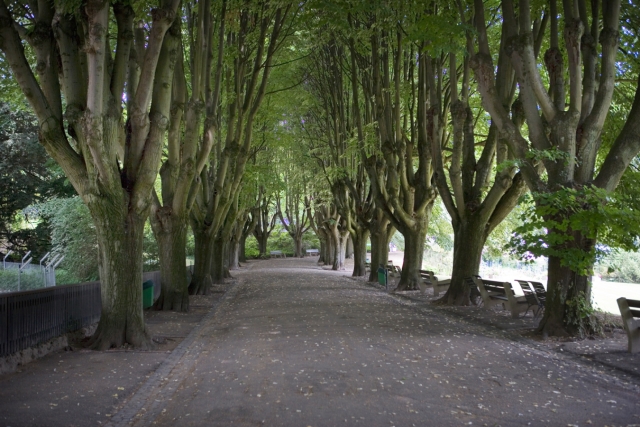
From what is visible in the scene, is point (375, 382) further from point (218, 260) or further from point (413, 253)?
point (218, 260)

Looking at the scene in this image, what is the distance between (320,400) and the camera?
20.2 feet

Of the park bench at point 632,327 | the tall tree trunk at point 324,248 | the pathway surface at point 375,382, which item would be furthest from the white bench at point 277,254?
the park bench at point 632,327

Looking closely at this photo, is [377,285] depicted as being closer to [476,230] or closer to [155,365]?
[476,230]

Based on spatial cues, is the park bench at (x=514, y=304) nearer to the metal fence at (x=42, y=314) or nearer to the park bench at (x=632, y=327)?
the park bench at (x=632, y=327)

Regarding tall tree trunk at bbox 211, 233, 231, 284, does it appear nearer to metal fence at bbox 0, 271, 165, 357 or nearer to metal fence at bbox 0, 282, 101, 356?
metal fence at bbox 0, 271, 165, 357

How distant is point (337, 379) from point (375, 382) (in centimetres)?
49

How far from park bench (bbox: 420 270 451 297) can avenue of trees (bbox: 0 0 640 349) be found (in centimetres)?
59

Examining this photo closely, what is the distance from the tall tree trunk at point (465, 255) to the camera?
15.0 metres

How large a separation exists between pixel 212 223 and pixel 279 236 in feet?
171

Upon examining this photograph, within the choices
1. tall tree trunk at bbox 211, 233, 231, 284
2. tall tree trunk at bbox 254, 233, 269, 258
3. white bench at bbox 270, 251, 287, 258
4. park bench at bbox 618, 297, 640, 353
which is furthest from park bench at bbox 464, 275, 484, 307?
white bench at bbox 270, 251, 287, 258

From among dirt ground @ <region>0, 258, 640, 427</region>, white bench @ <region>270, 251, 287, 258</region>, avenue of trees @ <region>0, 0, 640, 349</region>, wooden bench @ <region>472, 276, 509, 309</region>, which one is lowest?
dirt ground @ <region>0, 258, 640, 427</region>

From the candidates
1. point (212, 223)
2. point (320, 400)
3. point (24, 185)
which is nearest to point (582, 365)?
point (320, 400)

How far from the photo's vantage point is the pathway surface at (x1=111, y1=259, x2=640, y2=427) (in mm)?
5633

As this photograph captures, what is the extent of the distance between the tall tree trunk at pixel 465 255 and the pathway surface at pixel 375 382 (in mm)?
3679
